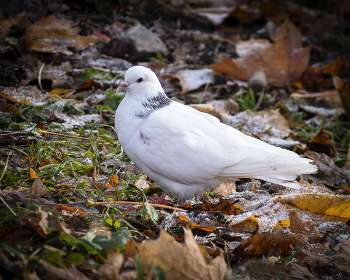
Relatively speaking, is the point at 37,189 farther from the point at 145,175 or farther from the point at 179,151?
the point at 145,175

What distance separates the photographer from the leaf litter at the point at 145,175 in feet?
5.21

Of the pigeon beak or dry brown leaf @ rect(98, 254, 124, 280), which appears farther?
the pigeon beak

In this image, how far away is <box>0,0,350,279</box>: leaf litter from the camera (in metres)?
1.59

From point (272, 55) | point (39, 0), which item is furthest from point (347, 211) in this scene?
point (39, 0)

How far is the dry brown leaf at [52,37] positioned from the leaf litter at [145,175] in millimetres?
14

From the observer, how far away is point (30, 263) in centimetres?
147

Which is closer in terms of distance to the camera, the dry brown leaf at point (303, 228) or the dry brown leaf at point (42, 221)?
the dry brown leaf at point (42, 221)

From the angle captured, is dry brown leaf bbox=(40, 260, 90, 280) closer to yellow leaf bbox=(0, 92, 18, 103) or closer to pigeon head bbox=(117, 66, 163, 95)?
pigeon head bbox=(117, 66, 163, 95)

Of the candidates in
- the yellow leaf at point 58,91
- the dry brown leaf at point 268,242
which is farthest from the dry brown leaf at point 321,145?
the yellow leaf at point 58,91

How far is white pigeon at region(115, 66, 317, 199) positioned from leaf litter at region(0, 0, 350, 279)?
0.17 metres

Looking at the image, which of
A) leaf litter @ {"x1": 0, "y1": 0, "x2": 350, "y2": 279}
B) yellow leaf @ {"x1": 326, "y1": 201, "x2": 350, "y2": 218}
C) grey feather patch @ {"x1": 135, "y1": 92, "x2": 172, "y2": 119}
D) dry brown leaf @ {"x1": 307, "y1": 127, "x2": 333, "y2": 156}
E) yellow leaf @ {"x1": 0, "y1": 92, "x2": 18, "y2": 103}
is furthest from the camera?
dry brown leaf @ {"x1": 307, "y1": 127, "x2": 333, "y2": 156}

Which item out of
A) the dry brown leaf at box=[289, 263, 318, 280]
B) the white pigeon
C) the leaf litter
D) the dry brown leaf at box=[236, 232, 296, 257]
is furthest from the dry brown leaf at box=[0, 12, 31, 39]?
the dry brown leaf at box=[289, 263, 318, 280]

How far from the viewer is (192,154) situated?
8.10 feet

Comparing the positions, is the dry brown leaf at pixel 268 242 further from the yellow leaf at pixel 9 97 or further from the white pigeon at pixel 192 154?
the yellow leaf at pixel 9 97
